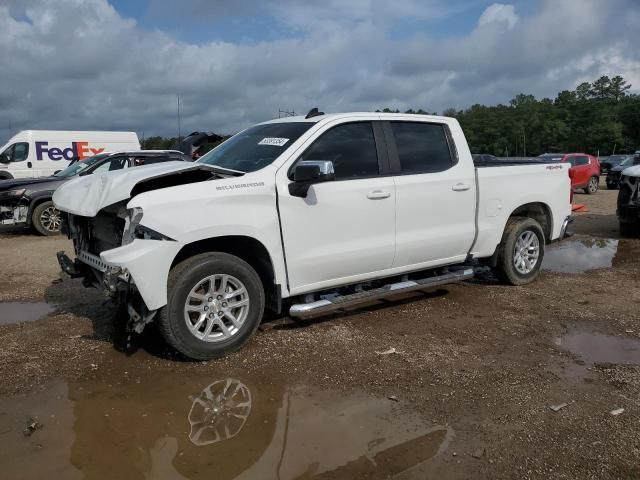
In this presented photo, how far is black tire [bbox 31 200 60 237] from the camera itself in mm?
11219

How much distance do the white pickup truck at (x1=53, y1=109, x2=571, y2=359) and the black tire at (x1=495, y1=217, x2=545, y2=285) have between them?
0.23m

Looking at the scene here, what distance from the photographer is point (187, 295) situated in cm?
424

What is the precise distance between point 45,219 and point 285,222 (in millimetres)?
8576

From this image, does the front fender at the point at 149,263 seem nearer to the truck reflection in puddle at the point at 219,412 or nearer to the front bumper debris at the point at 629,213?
the truck reflection in puddle at the point at 219,412

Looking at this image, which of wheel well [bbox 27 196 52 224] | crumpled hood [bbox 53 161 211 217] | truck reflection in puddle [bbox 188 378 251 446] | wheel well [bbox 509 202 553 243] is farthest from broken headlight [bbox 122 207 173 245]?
wheel well [bbox 27 196 52 224]

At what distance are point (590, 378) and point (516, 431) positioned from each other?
44.4 inches

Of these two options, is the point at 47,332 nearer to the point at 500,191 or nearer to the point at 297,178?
the point at 297,178

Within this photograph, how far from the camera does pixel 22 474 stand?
117 inches

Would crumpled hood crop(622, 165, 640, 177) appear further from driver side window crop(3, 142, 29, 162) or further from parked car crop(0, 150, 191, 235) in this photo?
driver side window crop(3, 142, 29, 162)

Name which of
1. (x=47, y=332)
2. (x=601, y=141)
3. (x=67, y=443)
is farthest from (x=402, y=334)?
(x=601, y=141)

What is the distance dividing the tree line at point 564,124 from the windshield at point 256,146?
3007 inches

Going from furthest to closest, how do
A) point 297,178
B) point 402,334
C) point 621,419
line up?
point 402,334 → point 297,178 → point 621,419

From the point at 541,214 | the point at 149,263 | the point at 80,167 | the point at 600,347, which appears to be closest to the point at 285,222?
the point at 149,263

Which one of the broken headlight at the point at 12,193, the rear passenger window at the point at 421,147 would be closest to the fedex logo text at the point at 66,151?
the broken headlight at the point at 12,193
